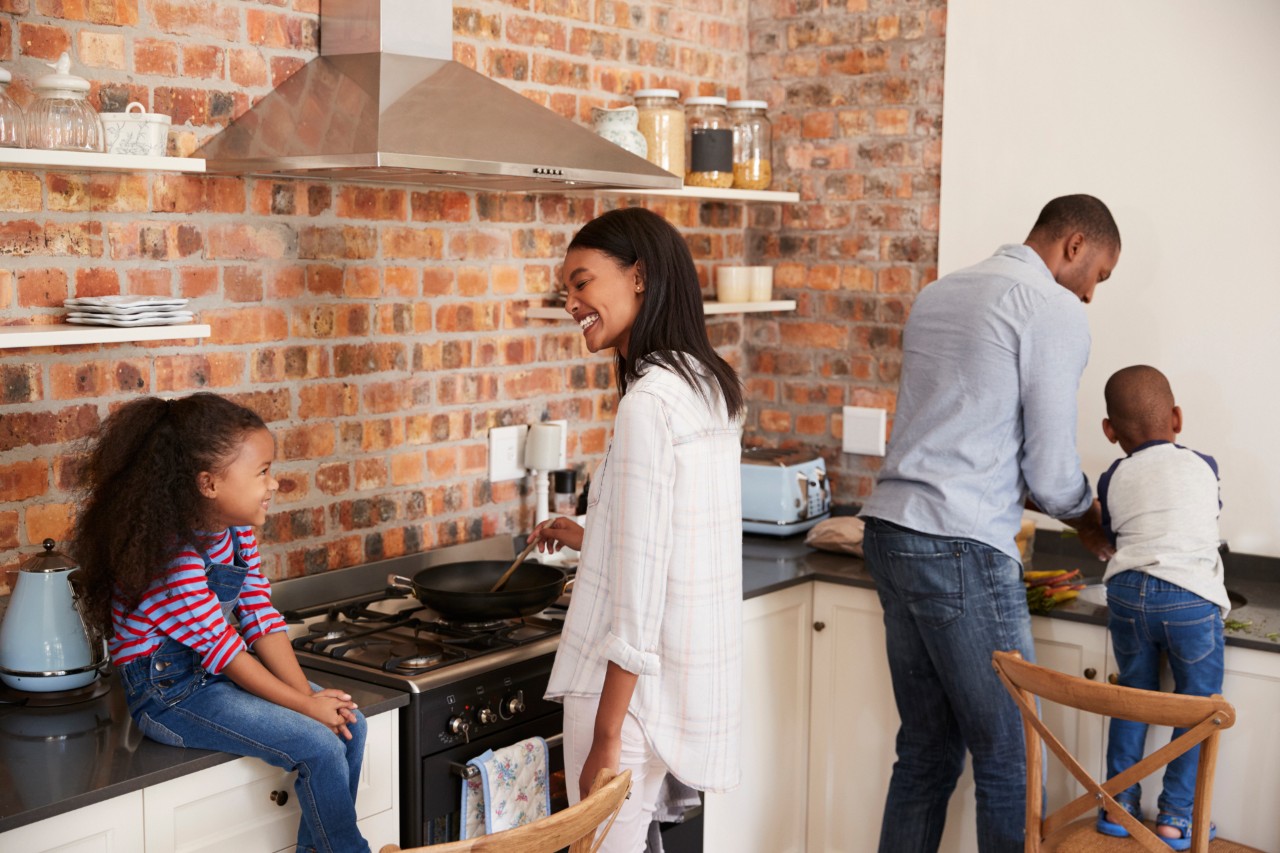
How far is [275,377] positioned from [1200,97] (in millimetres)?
2171

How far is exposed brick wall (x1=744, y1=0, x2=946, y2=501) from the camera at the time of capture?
11.3ft

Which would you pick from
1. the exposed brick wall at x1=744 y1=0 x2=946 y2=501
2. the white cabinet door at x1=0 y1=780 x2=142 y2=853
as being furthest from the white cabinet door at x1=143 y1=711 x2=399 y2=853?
the exposed brick wall at x1=744 y1=0 x2=946 y2=501

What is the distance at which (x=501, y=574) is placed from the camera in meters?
2.71

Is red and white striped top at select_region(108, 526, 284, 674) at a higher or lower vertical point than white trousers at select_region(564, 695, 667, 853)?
higher

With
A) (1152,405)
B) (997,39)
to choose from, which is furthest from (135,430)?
(997,39)

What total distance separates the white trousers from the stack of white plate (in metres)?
0.93

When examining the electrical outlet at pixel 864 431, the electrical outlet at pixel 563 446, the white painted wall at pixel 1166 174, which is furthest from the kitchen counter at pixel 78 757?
the white painted wall at pixel 1166 174

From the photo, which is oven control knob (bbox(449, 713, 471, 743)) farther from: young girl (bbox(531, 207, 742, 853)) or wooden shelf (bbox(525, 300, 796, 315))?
wooden shelf (bbox(525, 300, 796, 315))

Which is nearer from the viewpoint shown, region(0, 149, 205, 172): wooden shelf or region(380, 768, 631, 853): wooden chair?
region(380, 768, 631, 853): wooden chair

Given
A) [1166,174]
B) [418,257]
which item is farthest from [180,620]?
[1166,174]

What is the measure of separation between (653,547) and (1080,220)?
1.28m

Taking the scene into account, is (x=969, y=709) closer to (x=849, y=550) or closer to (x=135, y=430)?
(x=849, y=550)

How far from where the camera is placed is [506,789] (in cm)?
226

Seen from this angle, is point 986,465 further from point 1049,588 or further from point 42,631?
point 42,631
